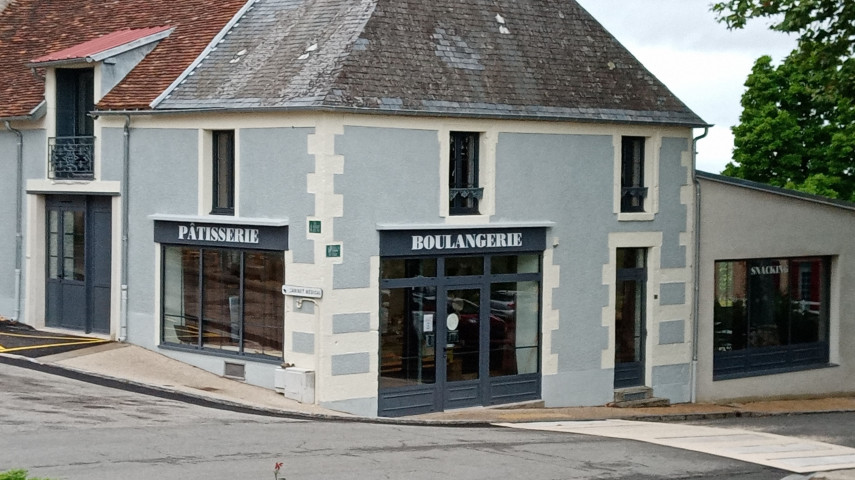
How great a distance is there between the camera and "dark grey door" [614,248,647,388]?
24.7 metres

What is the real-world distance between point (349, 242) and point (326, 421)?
2867mm

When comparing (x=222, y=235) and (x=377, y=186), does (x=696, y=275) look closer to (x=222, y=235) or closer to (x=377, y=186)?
(x=377, y=186)

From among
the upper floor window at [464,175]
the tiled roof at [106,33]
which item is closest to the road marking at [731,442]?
the upper floor window at [464,175]

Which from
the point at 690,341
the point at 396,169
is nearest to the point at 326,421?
the point at 396,169

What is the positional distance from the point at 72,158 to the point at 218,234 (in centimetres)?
437

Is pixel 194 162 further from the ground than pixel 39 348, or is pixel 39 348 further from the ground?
pixel 194 162

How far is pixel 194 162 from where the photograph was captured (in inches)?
882

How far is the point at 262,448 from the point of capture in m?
16.2

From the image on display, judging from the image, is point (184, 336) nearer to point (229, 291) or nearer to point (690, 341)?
point (229, 291)

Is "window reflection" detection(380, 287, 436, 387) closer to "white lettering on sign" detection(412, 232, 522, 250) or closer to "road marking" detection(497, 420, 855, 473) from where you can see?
"white lettering on sign" detection(412, 232, 522, 250)

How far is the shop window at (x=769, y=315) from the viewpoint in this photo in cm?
2644

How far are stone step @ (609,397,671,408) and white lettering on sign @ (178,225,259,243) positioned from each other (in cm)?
754

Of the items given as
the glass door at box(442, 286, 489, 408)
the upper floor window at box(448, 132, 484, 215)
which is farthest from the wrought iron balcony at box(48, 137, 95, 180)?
the glass door at box(442, 286, 489, 408)

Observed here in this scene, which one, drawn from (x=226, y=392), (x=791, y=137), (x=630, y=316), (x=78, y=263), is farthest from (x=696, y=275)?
(x=791, y=137)
